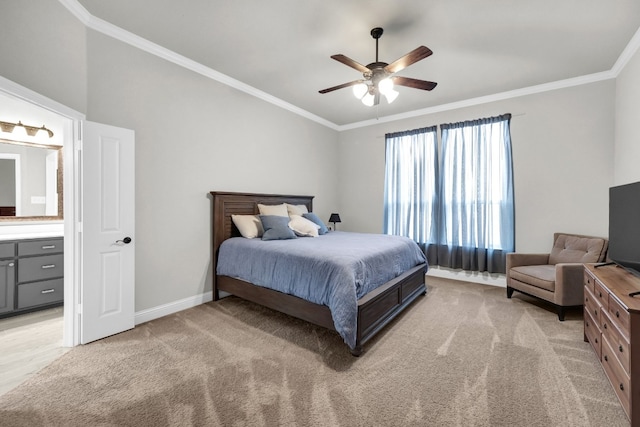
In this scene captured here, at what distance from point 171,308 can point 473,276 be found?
14.6 feet

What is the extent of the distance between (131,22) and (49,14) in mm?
621

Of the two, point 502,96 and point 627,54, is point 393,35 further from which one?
point 627,54

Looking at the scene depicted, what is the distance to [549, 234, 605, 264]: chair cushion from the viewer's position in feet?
10.6

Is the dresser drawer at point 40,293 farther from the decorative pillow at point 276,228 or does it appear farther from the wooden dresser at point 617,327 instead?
the wooden dresser at point 617,327

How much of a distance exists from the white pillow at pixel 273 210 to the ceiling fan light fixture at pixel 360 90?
1.98 metres

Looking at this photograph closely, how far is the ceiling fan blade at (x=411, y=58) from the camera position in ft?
7.25

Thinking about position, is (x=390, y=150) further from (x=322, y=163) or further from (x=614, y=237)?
(x=614, y=237)

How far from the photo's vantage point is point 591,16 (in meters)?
2.44

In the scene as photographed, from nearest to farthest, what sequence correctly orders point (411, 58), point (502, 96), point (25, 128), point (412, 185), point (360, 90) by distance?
point (411, 58), point (360, 90), point (25, 128), point (502, 96), point (412, 185)

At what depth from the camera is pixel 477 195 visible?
4.30 metres

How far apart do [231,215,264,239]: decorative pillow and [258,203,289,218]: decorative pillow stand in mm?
217

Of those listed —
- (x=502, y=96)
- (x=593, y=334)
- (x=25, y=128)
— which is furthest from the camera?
(x=502, y=96)

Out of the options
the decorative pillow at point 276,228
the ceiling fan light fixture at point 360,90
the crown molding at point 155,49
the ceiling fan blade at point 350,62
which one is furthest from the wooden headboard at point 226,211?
the ceiling fan blade at point 350,62

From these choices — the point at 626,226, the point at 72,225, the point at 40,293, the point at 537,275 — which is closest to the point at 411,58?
the point at 626,226
